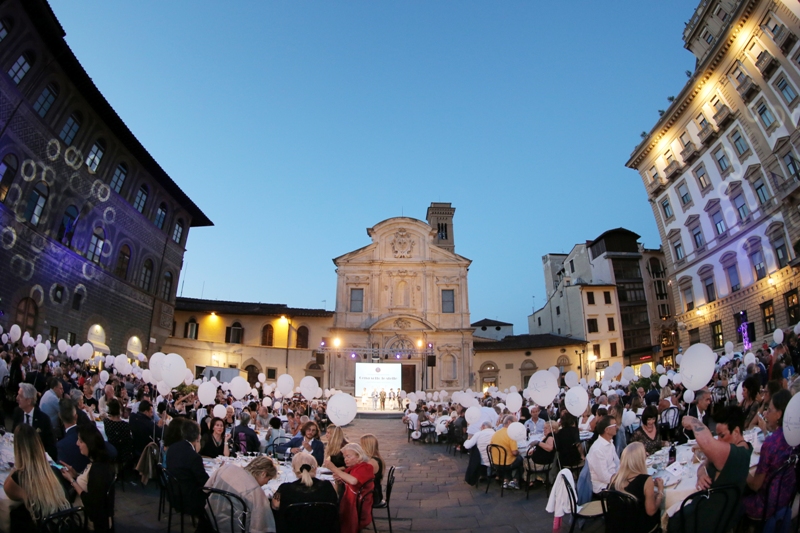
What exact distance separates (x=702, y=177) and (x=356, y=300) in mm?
24775

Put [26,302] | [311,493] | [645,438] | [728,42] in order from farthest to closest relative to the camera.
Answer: [728,42] < [26,302] < [645,438] < [311,493]

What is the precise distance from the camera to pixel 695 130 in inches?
993

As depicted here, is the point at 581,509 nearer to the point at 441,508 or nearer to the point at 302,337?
the point at 441,508

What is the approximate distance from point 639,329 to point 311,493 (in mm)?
40060

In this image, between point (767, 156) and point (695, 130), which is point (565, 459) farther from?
point (695, 130)

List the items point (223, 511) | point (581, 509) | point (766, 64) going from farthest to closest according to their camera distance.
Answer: point (766, 64), point (581, 509), point (223, 511)

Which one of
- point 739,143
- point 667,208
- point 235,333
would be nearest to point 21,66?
point 235,333

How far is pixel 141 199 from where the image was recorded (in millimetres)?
24391

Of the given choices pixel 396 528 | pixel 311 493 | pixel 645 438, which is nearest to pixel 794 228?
pixel 645 438

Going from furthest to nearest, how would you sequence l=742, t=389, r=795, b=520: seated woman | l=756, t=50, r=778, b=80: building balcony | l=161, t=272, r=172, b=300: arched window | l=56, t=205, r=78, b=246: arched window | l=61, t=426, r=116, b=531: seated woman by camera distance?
l=161, t=272, r=172, b=300: arched window < l=756, t=50, r=778, b=80: building balcony < l=56, t=205, r=78, b=246: arched window < l=61, t=426, r=116, b=531: seated woman < l=742, t=389, r=795, b=520: seated woman

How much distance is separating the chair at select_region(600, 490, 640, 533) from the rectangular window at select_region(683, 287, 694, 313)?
27308 millimetres

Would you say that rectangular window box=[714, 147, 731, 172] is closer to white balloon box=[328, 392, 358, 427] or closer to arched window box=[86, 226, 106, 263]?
white balloon box=[328, 392, 358, 427]

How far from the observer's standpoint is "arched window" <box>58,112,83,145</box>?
60.2ft

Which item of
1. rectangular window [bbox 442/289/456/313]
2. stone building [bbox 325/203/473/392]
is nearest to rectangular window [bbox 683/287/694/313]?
stone building [bbox 325/203/473/392]
